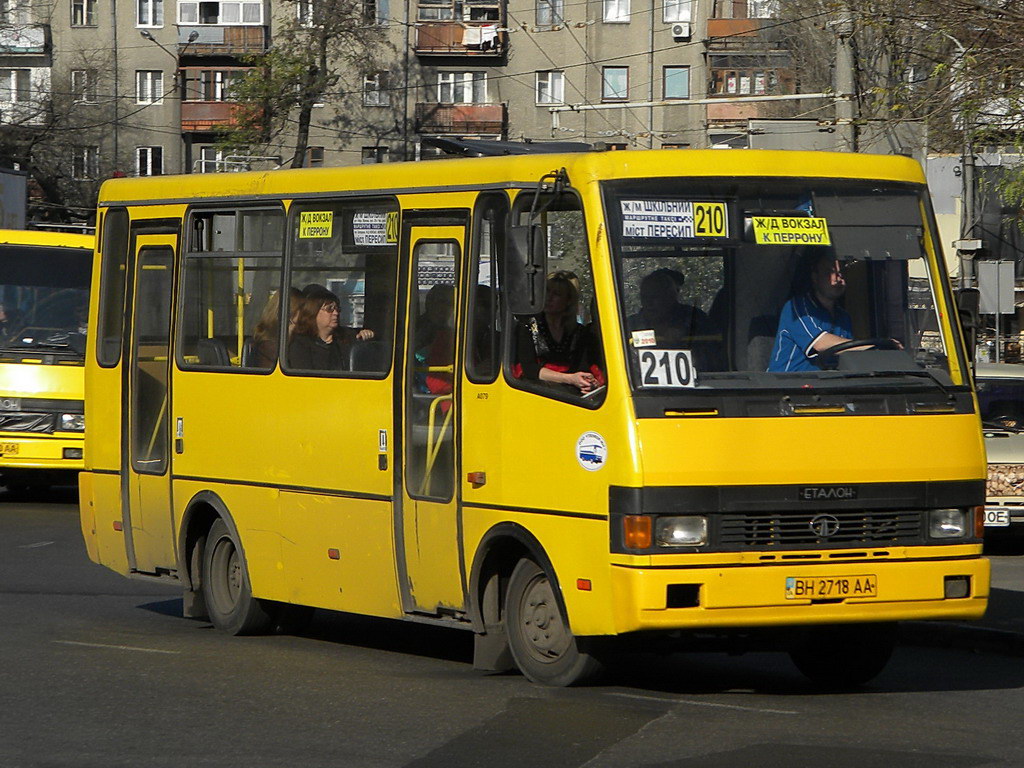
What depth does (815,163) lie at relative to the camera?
9781 mm

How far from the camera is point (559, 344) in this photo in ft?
31.6

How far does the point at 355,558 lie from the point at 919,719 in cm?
338

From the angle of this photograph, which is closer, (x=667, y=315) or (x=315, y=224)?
(x=667, y=315)

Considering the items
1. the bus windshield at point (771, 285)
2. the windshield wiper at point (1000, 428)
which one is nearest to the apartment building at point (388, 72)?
the windshield wiper at point (1000, 428)

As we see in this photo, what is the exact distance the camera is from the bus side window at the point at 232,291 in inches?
475

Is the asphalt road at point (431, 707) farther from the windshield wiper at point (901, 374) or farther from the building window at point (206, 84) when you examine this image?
the building window at point (206, 84)

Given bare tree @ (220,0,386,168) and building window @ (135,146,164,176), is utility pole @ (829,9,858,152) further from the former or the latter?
building window @ (135,146,164,176)

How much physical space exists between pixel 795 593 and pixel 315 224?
387cm

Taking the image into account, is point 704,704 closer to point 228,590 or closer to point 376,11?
point 228,590

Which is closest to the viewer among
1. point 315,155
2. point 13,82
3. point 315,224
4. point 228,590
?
point 315,224

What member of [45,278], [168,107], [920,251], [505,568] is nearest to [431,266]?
[505,568]

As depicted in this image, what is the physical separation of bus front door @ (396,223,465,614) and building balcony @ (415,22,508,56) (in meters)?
62.1

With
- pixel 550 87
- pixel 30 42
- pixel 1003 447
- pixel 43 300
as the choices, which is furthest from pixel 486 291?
pixel 30 42

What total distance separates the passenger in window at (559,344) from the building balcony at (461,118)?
6210 cm
